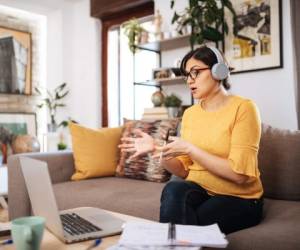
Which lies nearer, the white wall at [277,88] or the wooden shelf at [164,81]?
the white wall at [277,88]

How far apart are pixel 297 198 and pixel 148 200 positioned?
2.39ft

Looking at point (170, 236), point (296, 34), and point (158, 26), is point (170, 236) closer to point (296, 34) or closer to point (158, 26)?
point (296, 34)

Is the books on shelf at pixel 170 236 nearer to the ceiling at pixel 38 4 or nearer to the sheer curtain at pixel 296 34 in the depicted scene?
the sheer curtain at pixel 296 34

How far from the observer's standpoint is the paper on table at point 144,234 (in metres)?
0.85

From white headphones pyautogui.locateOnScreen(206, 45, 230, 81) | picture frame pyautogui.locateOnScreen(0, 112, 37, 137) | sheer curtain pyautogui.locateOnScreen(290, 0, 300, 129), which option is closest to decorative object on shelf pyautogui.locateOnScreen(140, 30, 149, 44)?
sheer curtain pyautogui.locateOnScreen(290, 0, 300, 129)

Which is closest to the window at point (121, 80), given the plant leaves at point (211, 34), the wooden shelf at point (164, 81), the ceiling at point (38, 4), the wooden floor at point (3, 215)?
the wooden shelf at point (164, 81)

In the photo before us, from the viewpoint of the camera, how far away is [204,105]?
61.8 inches

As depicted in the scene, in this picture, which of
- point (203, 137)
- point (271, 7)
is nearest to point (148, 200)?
point (203, 137)

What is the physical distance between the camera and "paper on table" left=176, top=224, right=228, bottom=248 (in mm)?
827

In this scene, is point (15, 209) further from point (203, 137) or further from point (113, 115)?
point (113, 115)

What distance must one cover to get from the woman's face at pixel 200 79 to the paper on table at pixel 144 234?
2.28ft

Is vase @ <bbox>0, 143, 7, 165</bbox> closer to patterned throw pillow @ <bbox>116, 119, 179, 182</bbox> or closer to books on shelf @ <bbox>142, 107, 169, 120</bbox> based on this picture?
books on shelf @ <bbox>142, 107, 169, 120</bbox>

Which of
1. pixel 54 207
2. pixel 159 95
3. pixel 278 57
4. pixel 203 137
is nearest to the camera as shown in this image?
pixel 54 207

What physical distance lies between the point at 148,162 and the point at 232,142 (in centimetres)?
100
